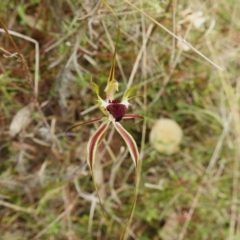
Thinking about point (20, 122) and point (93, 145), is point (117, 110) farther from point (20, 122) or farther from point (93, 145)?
point (20, 122)

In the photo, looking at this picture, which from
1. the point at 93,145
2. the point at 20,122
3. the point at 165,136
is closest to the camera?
the point at 93,145

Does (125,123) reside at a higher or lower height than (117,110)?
lower

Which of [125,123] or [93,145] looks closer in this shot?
[93,145]

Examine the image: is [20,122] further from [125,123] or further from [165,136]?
[165,136]

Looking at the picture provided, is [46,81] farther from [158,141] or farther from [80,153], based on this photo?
[158,141]

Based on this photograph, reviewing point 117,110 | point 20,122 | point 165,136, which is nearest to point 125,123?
point 165,136

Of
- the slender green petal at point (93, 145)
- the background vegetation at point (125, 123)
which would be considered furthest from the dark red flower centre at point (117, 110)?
the background vegetation at point (125, 123)

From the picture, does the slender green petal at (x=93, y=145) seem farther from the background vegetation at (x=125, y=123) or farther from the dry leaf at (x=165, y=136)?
the dry leaf at (x=165, y=136)

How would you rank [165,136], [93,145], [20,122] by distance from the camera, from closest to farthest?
[93,145]
[20,122]
[165,136]
